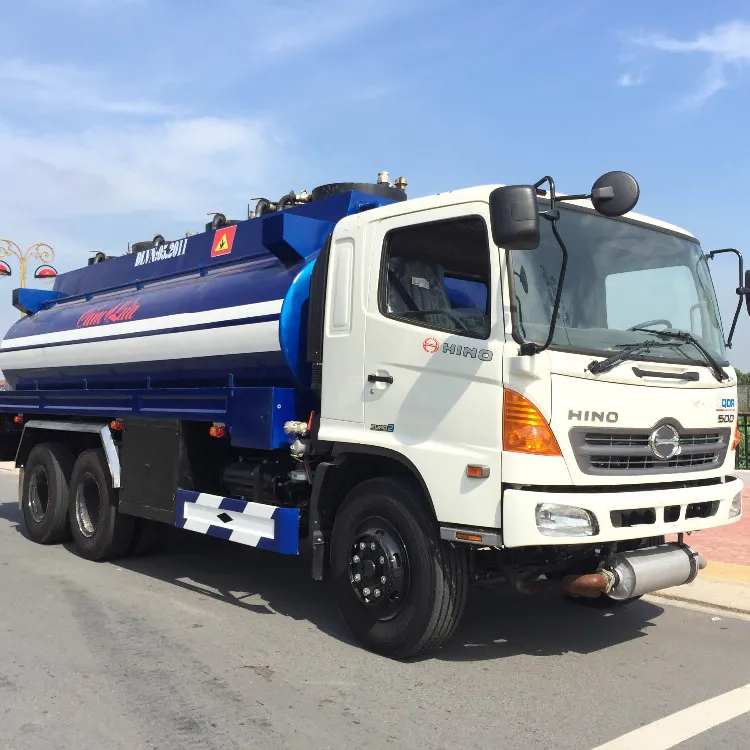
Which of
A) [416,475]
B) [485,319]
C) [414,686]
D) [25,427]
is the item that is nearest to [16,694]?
[414,686]

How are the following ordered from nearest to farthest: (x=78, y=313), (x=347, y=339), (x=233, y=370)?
(x=347, y=339) → (x=233, y=370) → (x=78, y=313)

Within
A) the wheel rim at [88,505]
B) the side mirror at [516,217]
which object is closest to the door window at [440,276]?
the side mirror at [516,217]

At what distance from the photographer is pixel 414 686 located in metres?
4.66

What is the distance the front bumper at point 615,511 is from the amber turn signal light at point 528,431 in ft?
0.72

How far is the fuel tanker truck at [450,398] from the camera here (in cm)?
452

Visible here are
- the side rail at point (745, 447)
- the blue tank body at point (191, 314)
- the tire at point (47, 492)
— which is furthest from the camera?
Answer: the side rail at point (745, 447)

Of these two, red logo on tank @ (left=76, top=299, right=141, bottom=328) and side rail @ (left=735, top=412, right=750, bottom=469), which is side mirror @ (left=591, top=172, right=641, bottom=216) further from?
side rail @ (left=735, top=412, right=750, bottom=469)

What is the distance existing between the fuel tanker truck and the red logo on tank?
0.83m

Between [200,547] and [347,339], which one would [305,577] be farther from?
[347,339]

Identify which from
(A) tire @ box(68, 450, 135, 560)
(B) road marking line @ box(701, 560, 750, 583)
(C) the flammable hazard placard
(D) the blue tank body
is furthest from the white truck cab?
(A) tire @ box(68, 450, 135, 560)

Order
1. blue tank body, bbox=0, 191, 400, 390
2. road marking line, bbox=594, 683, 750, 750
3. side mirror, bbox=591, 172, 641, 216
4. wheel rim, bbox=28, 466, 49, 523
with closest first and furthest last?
1. road marking line, bbox=594, 683, 750, 750
2. side mirror, bbox=591, 172, 641, 216
3. blue tank body, bbox=0, 191, 400, 390
4. wheel rim, bbox=28, 466, 49, 523

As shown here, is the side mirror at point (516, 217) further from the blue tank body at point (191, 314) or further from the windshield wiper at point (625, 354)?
the blue tank body at point (191, 314)

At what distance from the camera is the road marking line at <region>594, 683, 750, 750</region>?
3.86 metres

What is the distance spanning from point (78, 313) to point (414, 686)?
224 inches
